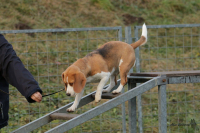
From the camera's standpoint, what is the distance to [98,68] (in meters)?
3.35

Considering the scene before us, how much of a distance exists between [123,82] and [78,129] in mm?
2082

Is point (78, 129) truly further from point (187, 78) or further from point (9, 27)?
point (9, 27)

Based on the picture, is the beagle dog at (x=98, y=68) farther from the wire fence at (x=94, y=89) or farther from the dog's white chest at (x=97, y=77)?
the wire fence at (x=94, y=89)

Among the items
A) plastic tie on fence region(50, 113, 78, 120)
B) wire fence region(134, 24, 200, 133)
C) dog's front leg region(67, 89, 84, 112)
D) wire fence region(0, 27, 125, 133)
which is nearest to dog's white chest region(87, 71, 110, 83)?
dog's front leg region(67, 89, 84, 112)

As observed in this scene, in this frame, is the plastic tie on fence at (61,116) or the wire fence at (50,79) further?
the wire fence at (50,79)

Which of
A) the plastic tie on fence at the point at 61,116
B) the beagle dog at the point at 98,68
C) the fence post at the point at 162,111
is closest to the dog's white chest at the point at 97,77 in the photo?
the beagle dog at the point at 98,68

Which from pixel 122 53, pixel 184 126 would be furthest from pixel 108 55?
pixel 184 126

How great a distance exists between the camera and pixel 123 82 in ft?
11.8

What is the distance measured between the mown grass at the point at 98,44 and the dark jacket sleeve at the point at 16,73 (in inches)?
80.6

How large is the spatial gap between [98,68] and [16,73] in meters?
0.94

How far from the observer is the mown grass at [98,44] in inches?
213

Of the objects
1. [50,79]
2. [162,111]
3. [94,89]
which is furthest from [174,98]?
[162,111]

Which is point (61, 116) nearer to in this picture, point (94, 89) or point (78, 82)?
point (78, 82)

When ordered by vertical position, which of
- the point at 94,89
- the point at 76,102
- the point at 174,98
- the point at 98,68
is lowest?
the point at 174,98
